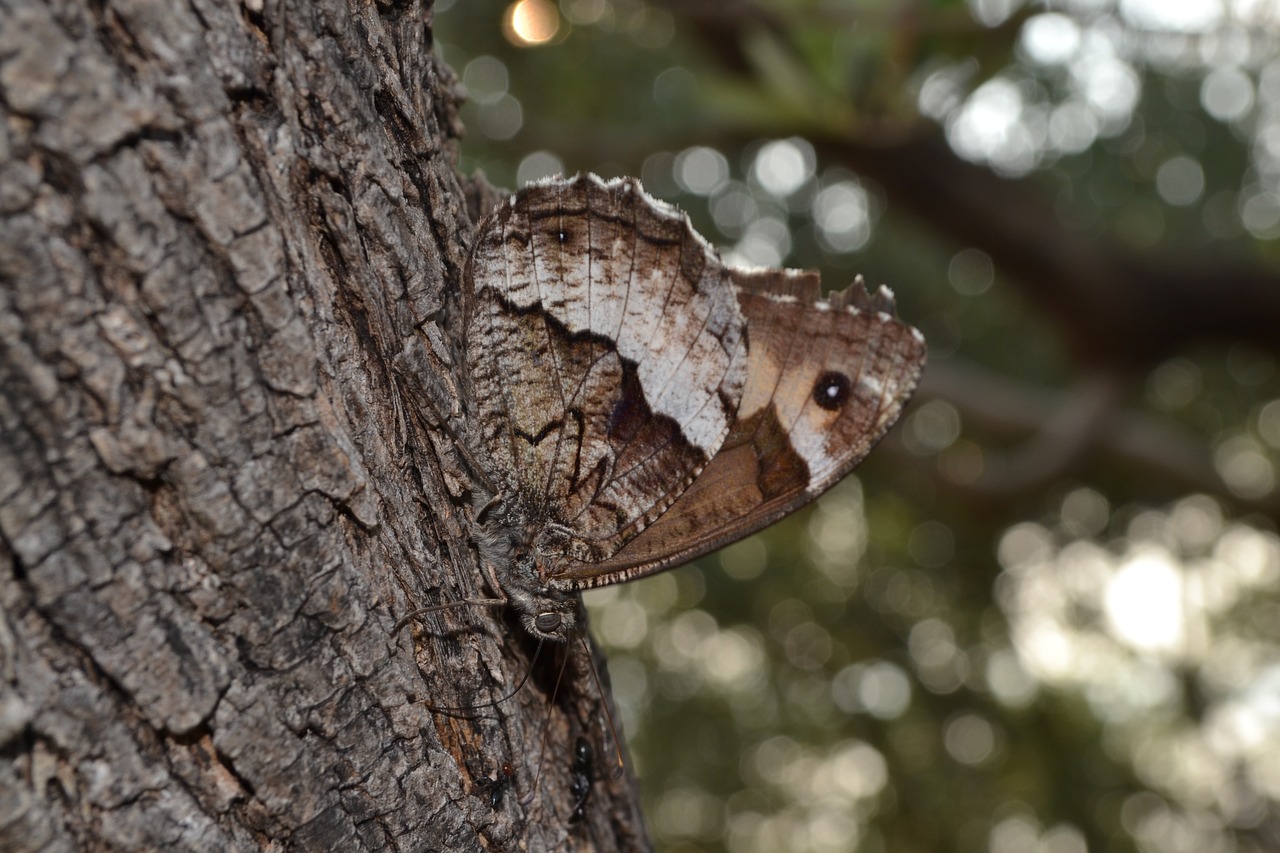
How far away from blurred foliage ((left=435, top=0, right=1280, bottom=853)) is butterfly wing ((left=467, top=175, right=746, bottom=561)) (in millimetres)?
1620

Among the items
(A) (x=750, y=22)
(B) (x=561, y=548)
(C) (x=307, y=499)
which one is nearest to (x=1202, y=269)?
(A) (x=750, y=22)

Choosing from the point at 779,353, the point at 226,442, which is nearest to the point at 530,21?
the point at 779,353

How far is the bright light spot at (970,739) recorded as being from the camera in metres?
11.1

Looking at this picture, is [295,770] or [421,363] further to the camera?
[421,363]

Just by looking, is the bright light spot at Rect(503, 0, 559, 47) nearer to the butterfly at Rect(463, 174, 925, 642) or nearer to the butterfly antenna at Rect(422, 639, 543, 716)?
the butterfly at Rect(463, 174, 925, 642)

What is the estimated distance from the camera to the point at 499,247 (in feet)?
5.94

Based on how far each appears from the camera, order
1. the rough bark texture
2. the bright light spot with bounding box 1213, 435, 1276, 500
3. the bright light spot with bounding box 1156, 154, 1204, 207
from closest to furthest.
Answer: the rough bark texture → the bright light spot with bounding box 1156, 154, 1204, 207 → the bright light spot with bounding box 1213, 435, 1276, 500

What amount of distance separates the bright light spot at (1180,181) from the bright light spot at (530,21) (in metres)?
6.27

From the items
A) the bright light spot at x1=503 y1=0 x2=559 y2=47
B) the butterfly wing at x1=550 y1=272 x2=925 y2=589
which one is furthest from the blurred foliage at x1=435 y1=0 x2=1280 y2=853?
the butterfly wing at x1=550 y1=272 x2=925 y2=589

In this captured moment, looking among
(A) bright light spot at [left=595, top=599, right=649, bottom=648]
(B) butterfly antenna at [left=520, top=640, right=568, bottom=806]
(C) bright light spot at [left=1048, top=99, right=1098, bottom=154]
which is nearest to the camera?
(B) butterfly antenna at [left=520, top=640, right=568, bottom=806]

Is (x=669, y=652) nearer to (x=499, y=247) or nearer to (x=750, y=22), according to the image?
(x=750, y=22)

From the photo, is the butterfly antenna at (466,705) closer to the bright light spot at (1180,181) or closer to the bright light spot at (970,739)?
the bright light spot at (1180,181)

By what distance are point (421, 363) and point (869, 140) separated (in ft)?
9.57

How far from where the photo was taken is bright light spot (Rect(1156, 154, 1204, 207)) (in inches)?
326
